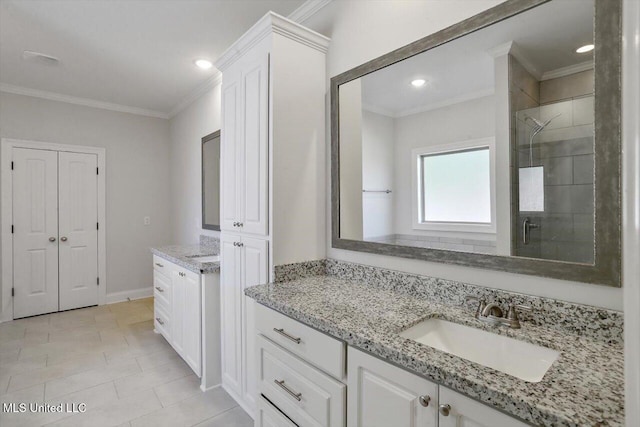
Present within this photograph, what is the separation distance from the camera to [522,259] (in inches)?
47.4

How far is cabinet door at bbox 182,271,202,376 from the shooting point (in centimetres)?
236

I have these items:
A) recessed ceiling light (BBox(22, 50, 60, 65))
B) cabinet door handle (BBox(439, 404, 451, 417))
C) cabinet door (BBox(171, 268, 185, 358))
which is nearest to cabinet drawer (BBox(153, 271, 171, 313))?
cabinet door (BBox(171, 268, 185, 358))

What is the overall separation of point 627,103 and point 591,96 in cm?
67

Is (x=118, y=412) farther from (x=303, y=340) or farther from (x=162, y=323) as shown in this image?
(x=303, y=340)

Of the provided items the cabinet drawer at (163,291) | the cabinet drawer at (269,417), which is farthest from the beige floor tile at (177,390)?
the cabinet drawer at (269,417)

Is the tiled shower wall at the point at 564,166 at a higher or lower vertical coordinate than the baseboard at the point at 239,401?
higher


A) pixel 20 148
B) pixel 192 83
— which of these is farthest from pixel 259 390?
pixel 20 148

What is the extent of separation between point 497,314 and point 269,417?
3.61 feet

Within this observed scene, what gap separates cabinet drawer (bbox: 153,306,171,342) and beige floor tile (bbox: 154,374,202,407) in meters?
0.58

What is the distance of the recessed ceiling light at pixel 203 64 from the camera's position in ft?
10.00

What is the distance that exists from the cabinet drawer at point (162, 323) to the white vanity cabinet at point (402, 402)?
7.80 ft

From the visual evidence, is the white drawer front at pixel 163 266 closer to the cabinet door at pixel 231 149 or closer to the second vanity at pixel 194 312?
the second vanity at pixel 194 312

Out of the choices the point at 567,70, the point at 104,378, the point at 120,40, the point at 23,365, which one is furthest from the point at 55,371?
the point at 567,70

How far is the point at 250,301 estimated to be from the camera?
1.96 metres
